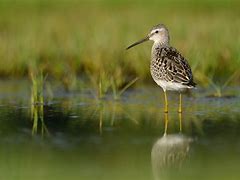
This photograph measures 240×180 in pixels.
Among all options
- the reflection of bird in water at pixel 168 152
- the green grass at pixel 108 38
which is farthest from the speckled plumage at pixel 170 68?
the reflection of bird in water at pixel 168 152

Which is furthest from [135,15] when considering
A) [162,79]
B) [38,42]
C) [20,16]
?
[162,79]

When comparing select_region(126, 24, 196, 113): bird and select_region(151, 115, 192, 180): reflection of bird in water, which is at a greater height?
select_region(126, 24, 196, 113): bird

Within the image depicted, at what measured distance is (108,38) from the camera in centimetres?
1664

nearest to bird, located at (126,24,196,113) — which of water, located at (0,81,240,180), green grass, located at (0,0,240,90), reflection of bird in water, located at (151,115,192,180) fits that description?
water, located at (0,81,240,180)

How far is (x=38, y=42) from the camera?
16.4 m

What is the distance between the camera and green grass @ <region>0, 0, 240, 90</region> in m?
14.0

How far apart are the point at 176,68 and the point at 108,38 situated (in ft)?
18.2

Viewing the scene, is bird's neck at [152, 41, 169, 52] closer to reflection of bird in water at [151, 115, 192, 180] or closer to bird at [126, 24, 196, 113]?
bird at [126, 24, 196, 113]

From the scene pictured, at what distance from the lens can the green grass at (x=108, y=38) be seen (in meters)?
14.0

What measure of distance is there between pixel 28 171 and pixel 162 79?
12.4 feet

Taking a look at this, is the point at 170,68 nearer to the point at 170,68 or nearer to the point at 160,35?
the point at 170,68

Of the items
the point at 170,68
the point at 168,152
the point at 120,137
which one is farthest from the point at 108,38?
the point at 168,152

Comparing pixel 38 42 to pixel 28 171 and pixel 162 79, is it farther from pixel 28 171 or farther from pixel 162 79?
pixel 28 171

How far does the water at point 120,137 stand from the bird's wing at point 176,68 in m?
0.46
